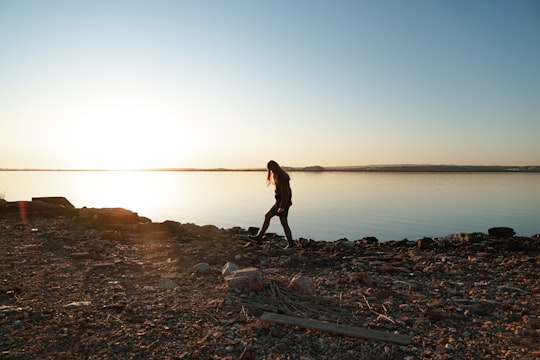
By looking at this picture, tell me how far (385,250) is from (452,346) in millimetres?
6364

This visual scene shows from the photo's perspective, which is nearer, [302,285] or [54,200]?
[302,285]

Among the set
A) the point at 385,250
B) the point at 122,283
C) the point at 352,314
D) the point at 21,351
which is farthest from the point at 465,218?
the point at 21,351

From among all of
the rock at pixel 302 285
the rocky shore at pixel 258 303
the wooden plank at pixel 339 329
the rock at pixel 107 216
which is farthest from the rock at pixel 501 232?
the rock at pixel 107 216

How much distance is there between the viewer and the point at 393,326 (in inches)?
171

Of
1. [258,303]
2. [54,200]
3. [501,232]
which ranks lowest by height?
[501,232]

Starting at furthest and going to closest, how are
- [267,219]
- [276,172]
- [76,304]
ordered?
1. [267,219]
2. [276,172]
3. [76,304]

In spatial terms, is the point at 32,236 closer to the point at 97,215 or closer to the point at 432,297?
the point at 97,215

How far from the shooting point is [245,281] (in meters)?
5.55

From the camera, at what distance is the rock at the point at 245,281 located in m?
5.48

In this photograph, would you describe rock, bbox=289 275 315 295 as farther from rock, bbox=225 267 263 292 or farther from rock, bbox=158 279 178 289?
rock, bbox=158 279 178 289

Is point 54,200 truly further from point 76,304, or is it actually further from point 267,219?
point 76,304

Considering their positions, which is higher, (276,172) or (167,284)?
(276,172)

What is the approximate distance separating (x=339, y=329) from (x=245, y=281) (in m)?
1.91

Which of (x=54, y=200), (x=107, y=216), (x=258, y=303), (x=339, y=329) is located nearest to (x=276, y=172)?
(x=258, y=303)
